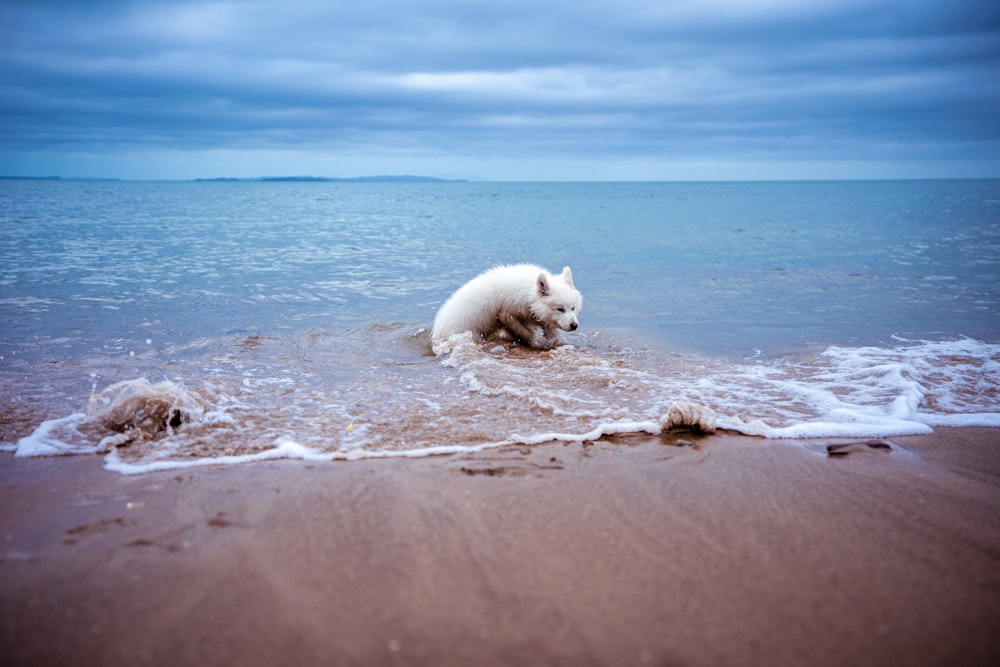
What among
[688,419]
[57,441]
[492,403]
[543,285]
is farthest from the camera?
[543,285]

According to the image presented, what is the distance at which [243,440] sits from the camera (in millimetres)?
4723

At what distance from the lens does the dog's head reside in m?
8.75

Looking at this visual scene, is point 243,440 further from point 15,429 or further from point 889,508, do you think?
point 889,508

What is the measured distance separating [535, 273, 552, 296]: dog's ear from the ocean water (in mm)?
840

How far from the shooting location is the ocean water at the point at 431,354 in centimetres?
497

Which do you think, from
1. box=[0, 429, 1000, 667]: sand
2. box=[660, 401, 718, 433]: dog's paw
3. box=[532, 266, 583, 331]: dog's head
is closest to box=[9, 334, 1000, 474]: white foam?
box=[660, 401, 718, 433]: dog's paw

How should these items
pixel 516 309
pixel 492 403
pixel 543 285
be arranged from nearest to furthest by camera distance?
pixel 492 403, pixel 543 285, pixel 516 309

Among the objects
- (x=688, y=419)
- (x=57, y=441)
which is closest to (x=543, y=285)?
(x=688, y=419)

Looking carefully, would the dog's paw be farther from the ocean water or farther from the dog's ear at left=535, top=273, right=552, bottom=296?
the dog's ear at left=535, top=273, right=552, bottom=296

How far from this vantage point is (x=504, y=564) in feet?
9.07

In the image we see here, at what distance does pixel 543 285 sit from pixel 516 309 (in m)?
0.60

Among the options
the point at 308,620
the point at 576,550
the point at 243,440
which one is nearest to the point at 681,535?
the point at 576,550

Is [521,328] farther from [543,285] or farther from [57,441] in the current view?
[57,441]

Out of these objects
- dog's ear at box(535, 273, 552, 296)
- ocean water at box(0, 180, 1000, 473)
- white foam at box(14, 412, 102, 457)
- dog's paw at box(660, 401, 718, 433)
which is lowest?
ocean water at box(0, 180, 1000, 473)
